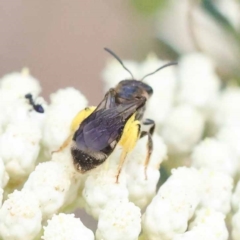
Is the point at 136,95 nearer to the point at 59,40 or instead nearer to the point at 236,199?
the point at 236,199

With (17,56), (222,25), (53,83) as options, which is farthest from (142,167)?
(17,56)

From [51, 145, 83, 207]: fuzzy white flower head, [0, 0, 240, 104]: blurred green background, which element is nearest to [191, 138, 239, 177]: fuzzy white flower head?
[51, 145, 83, 207]: fuzzy white flower head

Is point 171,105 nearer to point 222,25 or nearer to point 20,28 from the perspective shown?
point 222,25

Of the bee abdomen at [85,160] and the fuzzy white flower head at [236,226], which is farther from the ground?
the fuzzy white flower head at [236,226]

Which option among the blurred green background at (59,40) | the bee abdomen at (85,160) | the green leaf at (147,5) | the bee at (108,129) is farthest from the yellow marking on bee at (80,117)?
the blurred green background at (59,40)

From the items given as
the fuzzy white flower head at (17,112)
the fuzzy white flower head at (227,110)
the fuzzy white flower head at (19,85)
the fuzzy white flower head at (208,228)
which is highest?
the fuzzy white flower head at (208,228)

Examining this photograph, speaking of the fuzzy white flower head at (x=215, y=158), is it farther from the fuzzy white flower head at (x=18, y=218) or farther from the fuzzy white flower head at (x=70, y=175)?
the fuzzy white flower head at (x=18, y=218)

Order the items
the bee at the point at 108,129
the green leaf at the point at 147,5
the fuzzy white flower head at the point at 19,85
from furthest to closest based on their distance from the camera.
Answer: the green leaf at the point at 147,5 < the fuzzy white flower head at the point at 19,85 < the bee at the point at 108,129

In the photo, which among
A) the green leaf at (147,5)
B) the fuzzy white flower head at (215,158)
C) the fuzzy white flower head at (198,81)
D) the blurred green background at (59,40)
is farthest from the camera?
the blurred green background at (59,40)

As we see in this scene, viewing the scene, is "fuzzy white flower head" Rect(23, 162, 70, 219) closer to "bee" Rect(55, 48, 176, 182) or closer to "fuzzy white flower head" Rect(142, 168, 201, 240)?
"bee" Rect(55, 48, 176, 182)

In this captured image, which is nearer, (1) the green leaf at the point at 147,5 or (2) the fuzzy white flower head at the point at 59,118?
(2) the fuzzy white flower head at the point at 59,118
